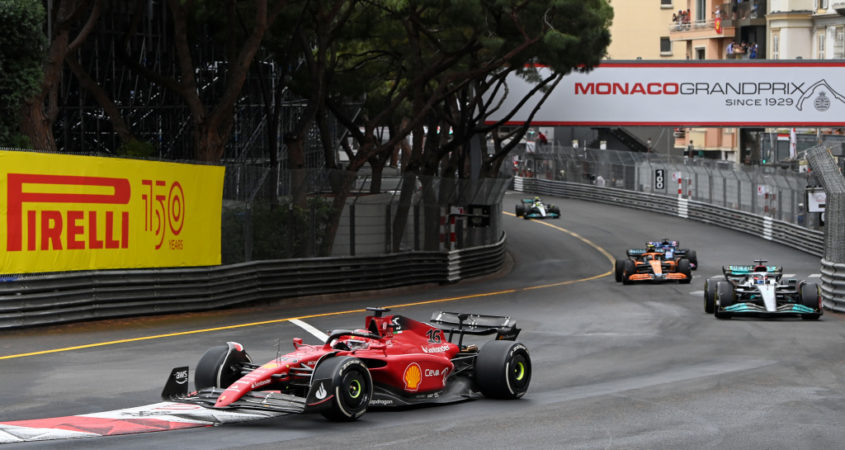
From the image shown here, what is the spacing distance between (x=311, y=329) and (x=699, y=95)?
110 ft

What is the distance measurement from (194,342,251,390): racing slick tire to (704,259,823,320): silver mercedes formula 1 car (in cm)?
1280

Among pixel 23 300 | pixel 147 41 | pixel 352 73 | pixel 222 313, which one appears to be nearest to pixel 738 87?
pixel 352 73

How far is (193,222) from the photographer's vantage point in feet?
74.6

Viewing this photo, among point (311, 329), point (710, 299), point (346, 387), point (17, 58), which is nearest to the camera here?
point (346, 387)

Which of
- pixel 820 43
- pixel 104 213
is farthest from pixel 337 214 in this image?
pixel 820 43

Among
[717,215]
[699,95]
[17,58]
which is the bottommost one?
[717,215]

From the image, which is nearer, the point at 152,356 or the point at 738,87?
the point at 152,356

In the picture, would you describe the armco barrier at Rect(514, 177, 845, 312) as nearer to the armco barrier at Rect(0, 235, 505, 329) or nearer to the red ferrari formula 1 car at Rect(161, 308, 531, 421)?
the armco barrier at Rect(0, 235, 505, 329)

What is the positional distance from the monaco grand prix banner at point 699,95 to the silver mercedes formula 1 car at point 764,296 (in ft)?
91.5

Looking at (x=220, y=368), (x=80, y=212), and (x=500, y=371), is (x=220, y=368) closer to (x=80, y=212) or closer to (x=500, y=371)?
(x=500, y=371)

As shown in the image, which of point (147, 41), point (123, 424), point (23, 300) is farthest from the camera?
point (147, 41)

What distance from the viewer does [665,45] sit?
Result: 325 ft

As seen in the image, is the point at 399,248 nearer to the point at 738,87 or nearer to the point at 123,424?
the point at 123,424

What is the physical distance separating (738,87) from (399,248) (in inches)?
966
